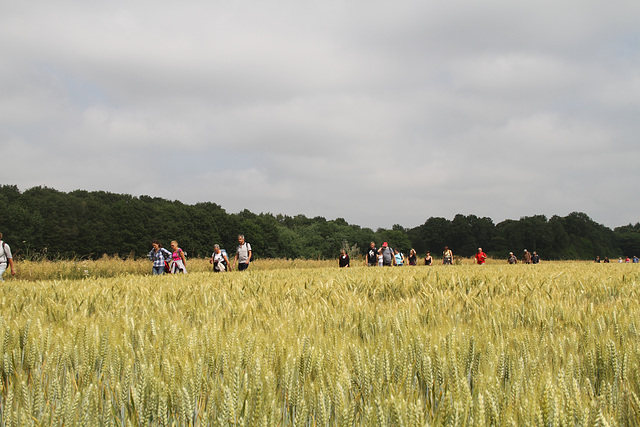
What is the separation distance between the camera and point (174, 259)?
14.2m

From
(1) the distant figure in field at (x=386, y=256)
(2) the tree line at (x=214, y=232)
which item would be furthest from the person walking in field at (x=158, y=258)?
(1) the distant figure in field at (x=386, y=256)

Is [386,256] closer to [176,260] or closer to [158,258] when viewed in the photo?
[176,260]

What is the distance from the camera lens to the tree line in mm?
62312

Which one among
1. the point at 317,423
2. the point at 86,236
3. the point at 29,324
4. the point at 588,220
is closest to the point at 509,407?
the point at 317,423

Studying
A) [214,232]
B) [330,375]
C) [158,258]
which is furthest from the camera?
[214,232]

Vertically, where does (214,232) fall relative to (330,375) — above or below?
above

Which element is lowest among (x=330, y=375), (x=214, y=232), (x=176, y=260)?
(x=330, y=375)

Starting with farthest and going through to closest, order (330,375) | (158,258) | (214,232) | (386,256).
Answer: (214,232) → (386,256) → (158,258) → (330,375)

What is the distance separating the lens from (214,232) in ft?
267

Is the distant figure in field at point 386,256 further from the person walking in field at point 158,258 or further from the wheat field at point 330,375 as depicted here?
the wheat field at point 330,375

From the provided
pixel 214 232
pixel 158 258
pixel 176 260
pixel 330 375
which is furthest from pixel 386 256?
pixel 214 232

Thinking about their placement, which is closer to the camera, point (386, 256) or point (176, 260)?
point (176, 260)

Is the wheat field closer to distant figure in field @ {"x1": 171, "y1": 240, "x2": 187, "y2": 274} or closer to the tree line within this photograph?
distant figure in field @ {"x1": 171, "y1": 240, "x2": 187, "y2": 274}

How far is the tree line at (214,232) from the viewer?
6231 cm
